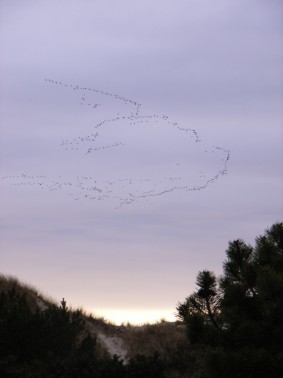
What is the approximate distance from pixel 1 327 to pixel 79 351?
82.0 inches

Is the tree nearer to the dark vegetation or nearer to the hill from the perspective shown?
the dark vegetation

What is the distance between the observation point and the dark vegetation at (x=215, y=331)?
12.7 meters

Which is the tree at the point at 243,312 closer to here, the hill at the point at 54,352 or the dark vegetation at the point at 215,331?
the dark vegetation at the point at 215,331

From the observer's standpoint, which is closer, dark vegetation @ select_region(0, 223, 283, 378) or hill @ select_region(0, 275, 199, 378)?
dark vegetation @ select_region(0, 223, 283, 378)

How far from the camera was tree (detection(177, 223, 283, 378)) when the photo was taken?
41.5 feet

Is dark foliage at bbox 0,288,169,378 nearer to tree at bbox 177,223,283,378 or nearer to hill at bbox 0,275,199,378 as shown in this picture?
hill at bbox 0,275,199,378

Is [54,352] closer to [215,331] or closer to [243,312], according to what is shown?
[215,331]

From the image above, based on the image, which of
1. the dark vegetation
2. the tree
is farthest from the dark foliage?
the tree

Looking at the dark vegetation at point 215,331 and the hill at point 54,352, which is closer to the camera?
the dark vegetation at point 215,331

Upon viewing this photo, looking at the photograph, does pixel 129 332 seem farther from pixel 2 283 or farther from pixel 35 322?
pixel 35 322

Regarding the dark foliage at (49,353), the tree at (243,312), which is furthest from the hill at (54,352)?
the tree at (243,312)

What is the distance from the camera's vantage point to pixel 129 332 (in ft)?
107

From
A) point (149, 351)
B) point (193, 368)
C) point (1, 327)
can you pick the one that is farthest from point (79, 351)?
point (149, 351)

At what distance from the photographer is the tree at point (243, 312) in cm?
1264
